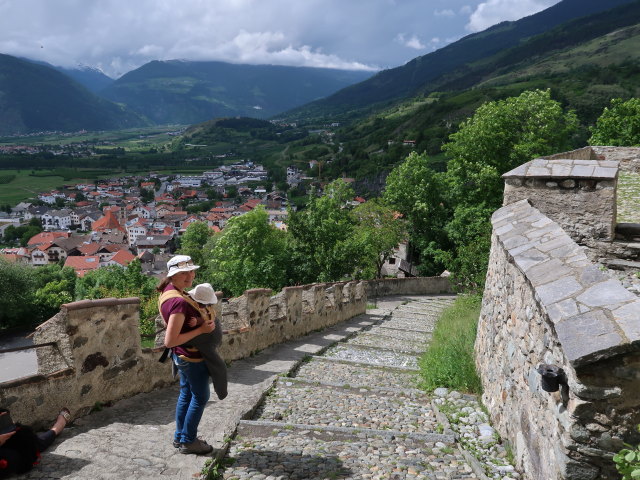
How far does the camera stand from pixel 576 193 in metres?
6.61

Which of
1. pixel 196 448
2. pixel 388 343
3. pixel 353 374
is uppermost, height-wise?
pixel 196 448

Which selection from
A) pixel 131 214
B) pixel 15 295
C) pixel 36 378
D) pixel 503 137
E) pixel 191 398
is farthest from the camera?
pixel 131 214

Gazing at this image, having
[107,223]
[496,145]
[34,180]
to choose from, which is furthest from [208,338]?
[34,180]

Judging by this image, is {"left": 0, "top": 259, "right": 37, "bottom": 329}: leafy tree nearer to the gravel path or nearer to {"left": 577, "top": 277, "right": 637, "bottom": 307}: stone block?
the gravel path

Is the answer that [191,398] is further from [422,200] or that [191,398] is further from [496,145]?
[422,200]

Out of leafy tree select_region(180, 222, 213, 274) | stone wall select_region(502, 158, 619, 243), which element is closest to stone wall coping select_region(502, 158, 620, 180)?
stone wall select_region(502, 158, 619, 243)

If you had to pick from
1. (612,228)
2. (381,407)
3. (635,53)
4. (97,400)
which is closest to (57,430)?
(97,400)

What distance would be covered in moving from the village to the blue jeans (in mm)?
72034

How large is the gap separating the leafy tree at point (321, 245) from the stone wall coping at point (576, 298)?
18.4 metres

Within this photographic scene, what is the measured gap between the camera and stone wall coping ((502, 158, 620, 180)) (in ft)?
21.0

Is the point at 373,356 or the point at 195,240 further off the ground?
the point at 373,356

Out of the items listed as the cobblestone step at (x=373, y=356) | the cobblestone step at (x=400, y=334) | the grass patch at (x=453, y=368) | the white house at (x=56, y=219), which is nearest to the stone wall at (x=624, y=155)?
the cobblestone step at (x=400, y=334)

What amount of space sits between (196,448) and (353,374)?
14.5 feet

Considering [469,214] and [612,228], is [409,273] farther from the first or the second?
[612,228]
